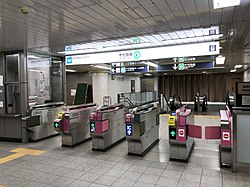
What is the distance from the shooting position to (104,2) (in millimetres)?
2928

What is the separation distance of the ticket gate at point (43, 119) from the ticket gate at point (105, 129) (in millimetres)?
2217

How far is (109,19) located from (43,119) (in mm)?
4471

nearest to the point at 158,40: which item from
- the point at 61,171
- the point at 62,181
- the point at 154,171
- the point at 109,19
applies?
the point at 109,19

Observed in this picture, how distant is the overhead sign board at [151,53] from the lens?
4512 mm

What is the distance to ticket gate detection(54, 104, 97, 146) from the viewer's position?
567 centimetres

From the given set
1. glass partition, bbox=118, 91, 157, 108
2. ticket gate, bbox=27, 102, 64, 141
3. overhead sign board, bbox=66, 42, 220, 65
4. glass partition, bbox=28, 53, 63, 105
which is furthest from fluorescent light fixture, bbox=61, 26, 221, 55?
glass partition, bbox=118, 91, 157, 108

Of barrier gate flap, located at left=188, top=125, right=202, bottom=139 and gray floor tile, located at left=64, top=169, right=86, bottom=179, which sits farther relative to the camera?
barrier gate flap, located at left=188, top=125, right=202, bottom=139

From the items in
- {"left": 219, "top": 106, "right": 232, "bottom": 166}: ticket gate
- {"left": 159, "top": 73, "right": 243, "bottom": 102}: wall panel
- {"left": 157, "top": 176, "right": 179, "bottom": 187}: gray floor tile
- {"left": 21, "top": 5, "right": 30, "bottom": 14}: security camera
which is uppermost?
{"left": 21, "top": 5, "right": 30, "bottom": 14}: security camera

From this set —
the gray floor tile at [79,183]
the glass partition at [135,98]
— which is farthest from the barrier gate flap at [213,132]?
the glass partition at [135,98]

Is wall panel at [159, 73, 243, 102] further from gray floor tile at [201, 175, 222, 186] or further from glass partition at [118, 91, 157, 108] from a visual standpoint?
gray floor tile at [201, 175, 222, 186]

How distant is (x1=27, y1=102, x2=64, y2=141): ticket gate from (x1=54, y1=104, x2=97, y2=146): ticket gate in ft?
3.67

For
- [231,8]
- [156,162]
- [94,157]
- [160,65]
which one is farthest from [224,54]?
[94,157]

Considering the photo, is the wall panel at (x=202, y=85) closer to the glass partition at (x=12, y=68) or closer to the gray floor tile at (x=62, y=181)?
the glass partition at (x=12, y=68)

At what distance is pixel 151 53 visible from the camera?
16.2ft
